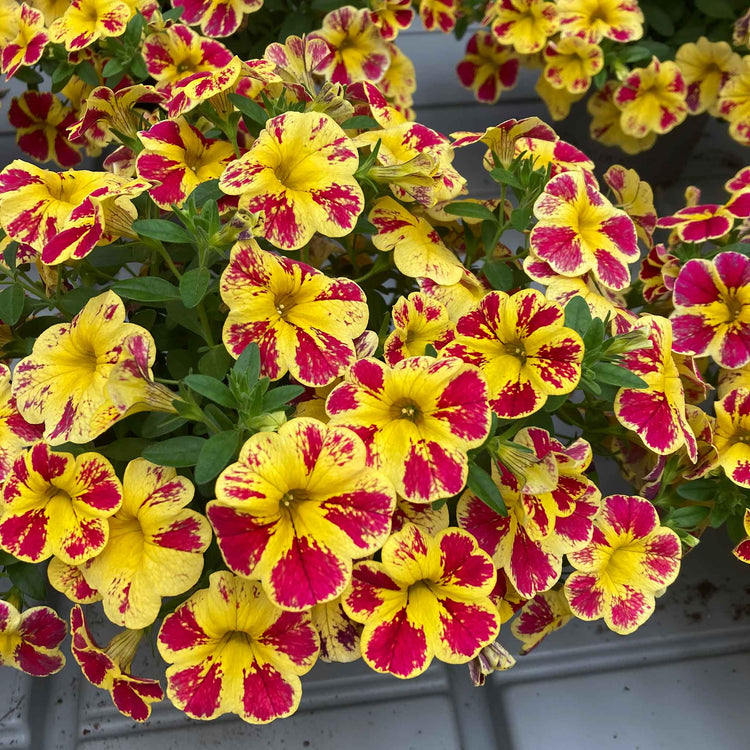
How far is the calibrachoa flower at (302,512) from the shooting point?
572mm

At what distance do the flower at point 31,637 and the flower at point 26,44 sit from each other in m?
0.68

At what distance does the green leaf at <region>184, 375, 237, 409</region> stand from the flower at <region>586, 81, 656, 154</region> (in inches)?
40.9

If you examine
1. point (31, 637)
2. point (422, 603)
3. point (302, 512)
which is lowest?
point (31, 637)

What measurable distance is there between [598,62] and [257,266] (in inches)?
34.9

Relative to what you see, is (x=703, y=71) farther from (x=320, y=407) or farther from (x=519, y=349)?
(x=320, y=407)

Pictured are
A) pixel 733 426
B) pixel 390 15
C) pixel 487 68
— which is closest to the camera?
pixel 733 426

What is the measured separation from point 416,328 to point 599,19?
2.69 ft

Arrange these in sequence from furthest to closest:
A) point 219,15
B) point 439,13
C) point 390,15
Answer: point 439,13, point 390,15, point 219,15

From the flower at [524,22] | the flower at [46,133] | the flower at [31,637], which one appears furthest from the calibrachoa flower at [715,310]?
the flower at [46,133]

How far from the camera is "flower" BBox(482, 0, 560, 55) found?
4.11 feet

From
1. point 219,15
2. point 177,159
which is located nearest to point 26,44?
point 219,15

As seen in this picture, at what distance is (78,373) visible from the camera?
68 cm

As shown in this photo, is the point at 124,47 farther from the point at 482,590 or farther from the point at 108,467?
the point at 482,590

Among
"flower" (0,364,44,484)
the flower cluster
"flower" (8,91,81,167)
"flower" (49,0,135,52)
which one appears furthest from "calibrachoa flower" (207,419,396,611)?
"flower" (8,91,81,167)
